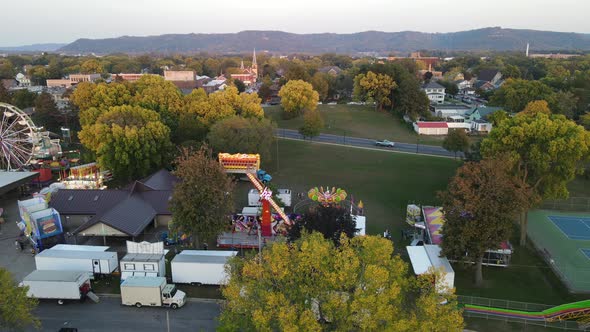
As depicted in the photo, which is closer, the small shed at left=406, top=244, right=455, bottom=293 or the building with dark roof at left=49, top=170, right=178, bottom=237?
the small shed at left=406, top=244, right=455, bottom=293

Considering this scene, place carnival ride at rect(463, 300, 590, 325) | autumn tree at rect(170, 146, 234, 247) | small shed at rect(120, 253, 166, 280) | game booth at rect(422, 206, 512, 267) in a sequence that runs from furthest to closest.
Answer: game booth at rect(422, 206, 512, 267) < autumn tree at rect(170, 146, 234, 247) < small shed at rect(120, 253, 166, 280) < carnival ride at rect(463, 300, 590, 325)

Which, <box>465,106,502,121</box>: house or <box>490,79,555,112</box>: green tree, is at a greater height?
<box>490,79,555,112</box>: green tree

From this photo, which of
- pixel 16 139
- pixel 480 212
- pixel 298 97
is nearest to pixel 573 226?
pixel 480 212

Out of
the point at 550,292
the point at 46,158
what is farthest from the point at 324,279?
the point at 46,158

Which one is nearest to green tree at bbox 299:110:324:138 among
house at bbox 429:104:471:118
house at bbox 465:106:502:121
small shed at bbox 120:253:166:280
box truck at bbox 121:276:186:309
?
house at bbox 429:104:471:118

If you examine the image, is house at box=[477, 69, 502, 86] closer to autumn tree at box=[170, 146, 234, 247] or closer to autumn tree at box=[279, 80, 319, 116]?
autumn tree at box=[279, 80, 319, 116]

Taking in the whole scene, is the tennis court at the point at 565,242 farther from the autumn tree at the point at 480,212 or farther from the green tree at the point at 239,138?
the green tree at the point at 239,138

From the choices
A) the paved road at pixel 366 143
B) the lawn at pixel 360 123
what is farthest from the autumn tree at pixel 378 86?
the paved road at pixel 366 143

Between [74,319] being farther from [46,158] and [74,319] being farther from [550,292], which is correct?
[46,158]
